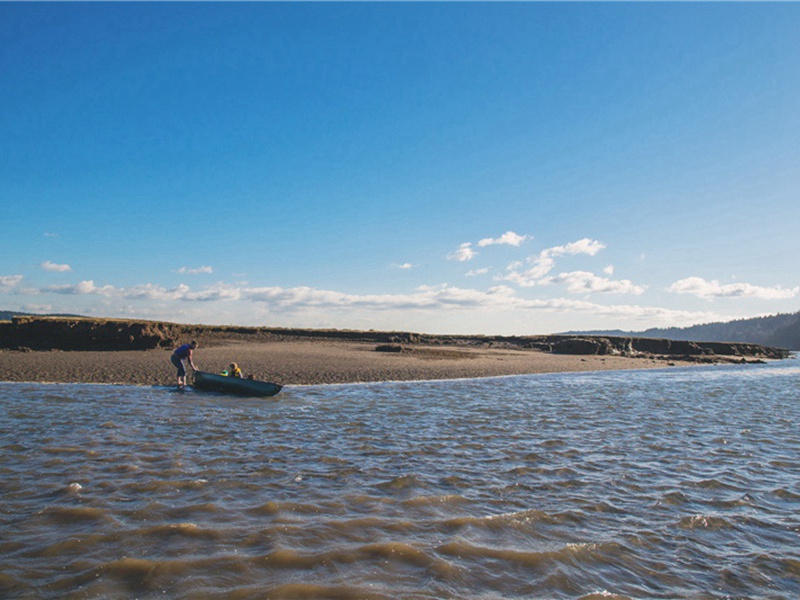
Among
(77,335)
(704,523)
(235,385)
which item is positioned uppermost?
(77,335)

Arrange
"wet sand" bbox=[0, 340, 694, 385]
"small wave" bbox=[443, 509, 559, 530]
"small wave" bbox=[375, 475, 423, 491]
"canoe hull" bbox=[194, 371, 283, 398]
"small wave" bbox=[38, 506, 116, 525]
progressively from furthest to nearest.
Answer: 1. "wet sand" bbox=[0, 340, 694, 385]
2. "canoe hull" bbox=[194, 371, 283, 398]
3. "small wave" bbox=[375, 475, 423, 491]
4. "small wave" bbox=[443, 509, 559, 530]
5. "small wave" bbox=[38, 506, 116, 525]

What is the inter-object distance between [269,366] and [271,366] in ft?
0.44

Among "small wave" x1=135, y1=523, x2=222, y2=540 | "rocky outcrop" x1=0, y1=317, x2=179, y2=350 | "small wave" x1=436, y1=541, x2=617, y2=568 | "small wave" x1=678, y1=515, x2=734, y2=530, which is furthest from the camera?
"rocky outcrop" x1=0, y1=317, x2=179, y2=350

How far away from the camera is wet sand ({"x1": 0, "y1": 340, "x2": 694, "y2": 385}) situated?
2617cm

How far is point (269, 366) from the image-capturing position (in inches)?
1258

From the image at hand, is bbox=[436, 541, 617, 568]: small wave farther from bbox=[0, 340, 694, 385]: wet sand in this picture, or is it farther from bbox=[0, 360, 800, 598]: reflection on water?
bbox=[0, 340, 694, 385]: wet sand

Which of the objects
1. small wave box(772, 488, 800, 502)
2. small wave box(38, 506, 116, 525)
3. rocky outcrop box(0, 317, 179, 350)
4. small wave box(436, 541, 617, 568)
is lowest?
small wave box(38, 506, 116, 525)

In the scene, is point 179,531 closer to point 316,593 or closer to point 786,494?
point 316,593

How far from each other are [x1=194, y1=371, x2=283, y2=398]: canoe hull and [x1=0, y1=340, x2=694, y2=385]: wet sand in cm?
361

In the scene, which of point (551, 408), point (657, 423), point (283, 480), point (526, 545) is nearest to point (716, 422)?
point (657, 423)

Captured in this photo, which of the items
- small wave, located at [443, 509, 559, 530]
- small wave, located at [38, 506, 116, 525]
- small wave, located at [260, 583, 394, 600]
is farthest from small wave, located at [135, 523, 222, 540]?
small wave, located at [443, 509, 559, 530]

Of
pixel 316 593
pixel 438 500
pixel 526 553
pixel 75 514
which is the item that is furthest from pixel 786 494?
pixel 75 514

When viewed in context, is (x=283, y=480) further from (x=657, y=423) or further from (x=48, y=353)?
(x=48, y=353)

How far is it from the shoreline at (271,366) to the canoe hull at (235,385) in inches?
130
